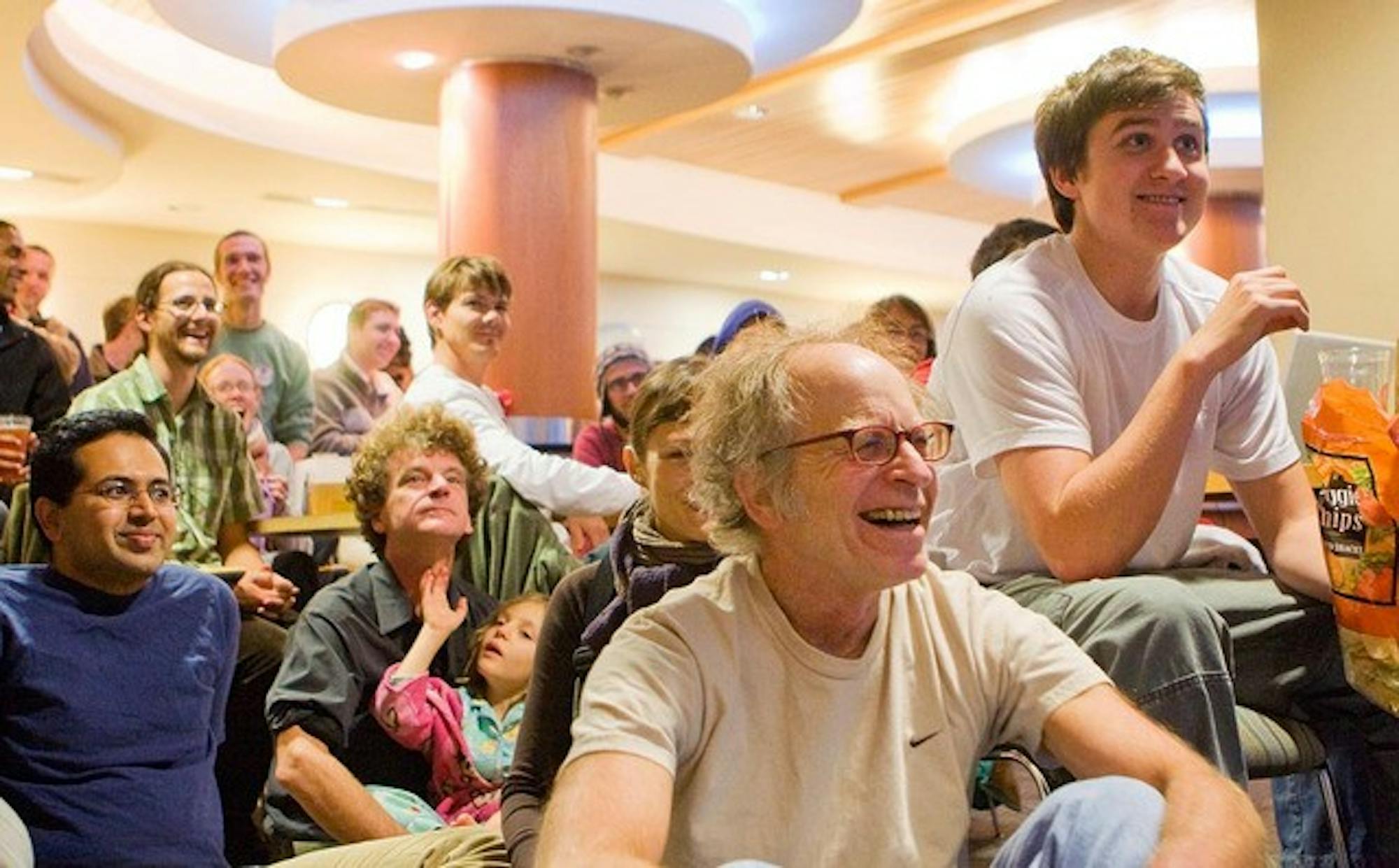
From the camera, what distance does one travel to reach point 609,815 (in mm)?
1617

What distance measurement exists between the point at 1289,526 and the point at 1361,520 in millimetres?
350

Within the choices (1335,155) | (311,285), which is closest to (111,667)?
(1335,155)

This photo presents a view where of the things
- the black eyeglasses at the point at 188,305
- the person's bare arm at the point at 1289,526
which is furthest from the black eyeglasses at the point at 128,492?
the person's bare arm at the point at 1289,526

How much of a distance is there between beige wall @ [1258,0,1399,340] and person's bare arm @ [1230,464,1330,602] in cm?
165

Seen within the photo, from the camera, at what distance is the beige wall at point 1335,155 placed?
13.3 ft

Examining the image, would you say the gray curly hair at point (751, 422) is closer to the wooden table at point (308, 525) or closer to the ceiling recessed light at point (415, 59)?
the wooden table at point (308, 525)

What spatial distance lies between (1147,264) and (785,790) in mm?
1032

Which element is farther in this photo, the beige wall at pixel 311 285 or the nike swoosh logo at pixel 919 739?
the beige wall at pixel 311 285

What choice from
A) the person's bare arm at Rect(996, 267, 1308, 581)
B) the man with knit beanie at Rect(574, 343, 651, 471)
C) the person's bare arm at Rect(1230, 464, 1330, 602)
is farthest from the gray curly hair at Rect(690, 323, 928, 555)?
the man with knit beanie at Rect(574, 343, 651, 471)

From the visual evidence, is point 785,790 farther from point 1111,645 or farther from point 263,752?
point 263,752

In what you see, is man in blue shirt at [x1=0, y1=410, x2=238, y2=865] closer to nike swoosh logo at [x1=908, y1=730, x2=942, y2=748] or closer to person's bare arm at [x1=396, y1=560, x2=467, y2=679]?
person's bare arm at [x1=396, y1=560, x2=467, y2=679]

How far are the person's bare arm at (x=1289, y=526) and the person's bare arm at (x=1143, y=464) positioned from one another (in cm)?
29

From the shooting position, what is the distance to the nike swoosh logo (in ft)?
5.87

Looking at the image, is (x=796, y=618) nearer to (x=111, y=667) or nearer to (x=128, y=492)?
(x=111, y=667)
